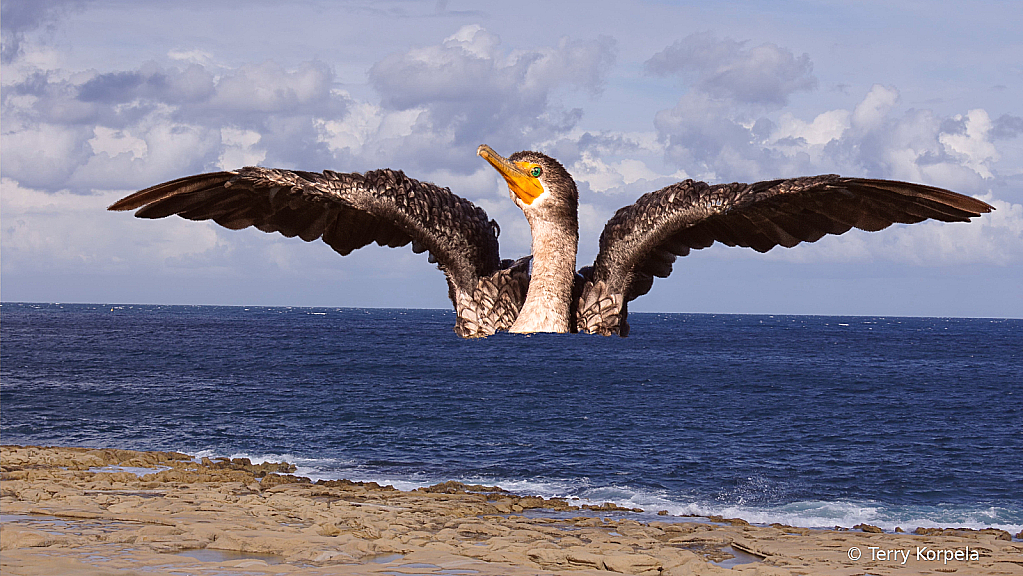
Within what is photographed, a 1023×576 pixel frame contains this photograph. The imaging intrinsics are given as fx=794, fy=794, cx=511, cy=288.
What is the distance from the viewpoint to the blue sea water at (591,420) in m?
28.0

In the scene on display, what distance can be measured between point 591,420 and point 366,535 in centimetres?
3244

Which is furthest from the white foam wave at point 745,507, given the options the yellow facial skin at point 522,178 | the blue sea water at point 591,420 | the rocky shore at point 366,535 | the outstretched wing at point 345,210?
the yellow facial skin at point 522,178

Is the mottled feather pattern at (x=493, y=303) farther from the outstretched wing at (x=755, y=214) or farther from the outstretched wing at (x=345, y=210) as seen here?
the outstretched wing at (x=755, y=214)

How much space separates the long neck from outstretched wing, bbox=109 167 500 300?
0.70ft

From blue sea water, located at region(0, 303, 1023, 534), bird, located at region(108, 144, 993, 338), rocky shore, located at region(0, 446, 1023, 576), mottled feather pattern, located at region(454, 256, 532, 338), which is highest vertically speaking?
bird, located at region(108, 144, 993, 338)

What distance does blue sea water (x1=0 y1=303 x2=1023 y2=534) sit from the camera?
28000mm

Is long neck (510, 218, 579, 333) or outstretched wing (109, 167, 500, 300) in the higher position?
outstretched wing (109, 167, 500, 300)

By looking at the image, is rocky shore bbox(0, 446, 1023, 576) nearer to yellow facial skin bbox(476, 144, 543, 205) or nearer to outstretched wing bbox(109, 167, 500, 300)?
outstretched wing bbox(109, 167, 500, 300)

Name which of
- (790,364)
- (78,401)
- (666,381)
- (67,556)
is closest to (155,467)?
(67,556)

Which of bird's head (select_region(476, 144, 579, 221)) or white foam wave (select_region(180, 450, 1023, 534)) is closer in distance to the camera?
bird's head (select_region(476, 144, 579, 221))

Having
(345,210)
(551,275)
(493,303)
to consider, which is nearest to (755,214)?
(551,275)

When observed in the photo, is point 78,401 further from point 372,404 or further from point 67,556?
point 67,556

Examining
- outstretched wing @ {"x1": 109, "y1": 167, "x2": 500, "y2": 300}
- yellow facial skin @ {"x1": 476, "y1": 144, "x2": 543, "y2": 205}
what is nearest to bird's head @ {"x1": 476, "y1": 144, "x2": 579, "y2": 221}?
yellow facial skin @ {"x1": 476, "y1": 144, "x2": 543, "y2": 205}

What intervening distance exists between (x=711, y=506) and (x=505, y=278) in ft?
78.1
